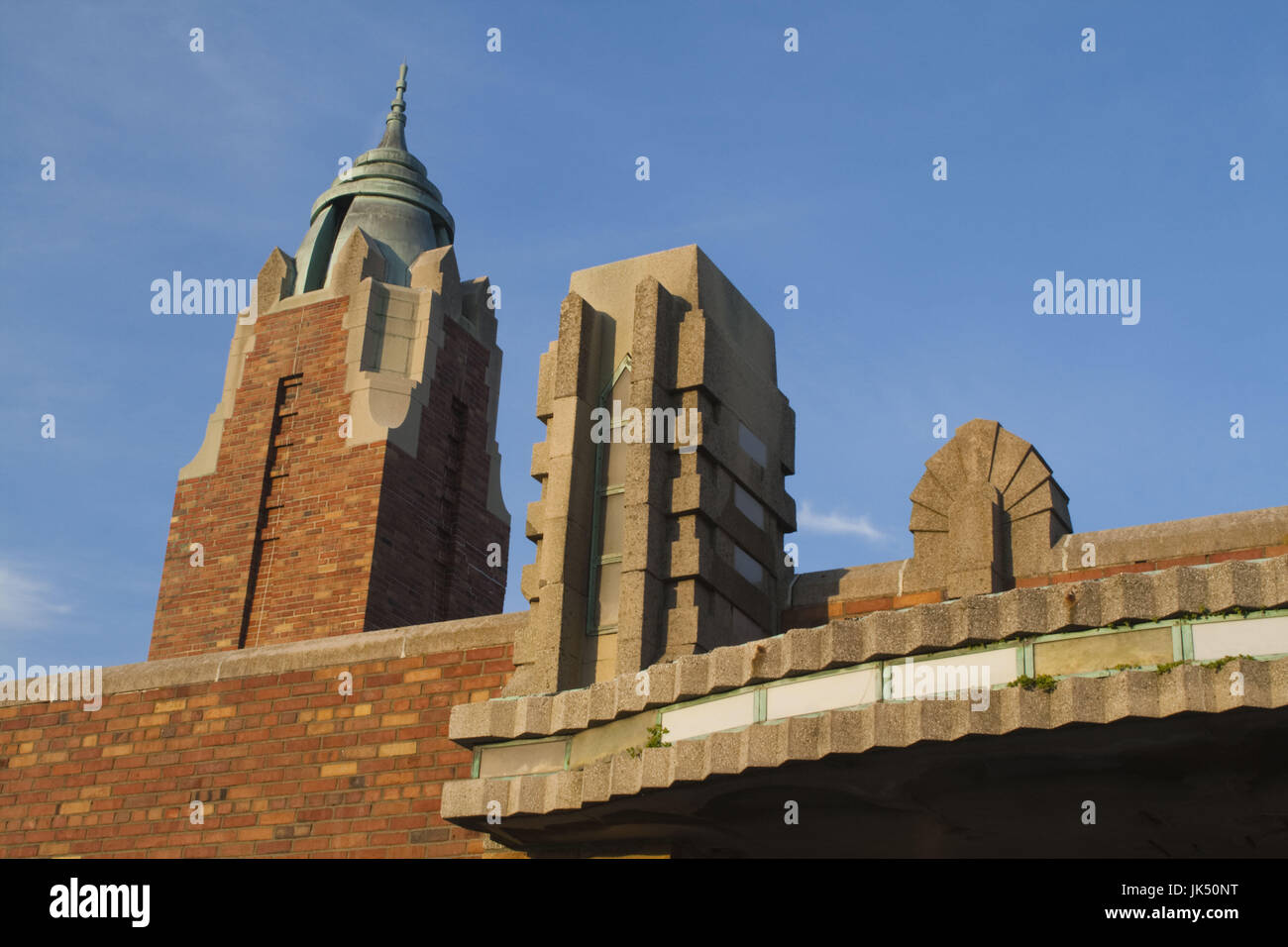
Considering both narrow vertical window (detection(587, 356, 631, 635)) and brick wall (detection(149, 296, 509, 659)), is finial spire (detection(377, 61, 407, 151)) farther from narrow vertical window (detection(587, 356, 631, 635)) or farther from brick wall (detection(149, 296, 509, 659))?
narrow vertical window (detection(587, 356, 631, 635))

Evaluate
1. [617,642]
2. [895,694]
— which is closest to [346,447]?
[617,642]

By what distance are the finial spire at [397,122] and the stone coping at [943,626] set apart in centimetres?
1958

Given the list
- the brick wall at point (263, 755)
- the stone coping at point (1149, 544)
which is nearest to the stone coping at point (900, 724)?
the brick wall at point (263, 755)

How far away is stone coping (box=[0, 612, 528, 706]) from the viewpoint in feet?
44.8

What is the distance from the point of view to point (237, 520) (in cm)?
2355

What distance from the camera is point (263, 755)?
47.3ft

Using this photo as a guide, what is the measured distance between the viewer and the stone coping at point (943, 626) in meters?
8.41

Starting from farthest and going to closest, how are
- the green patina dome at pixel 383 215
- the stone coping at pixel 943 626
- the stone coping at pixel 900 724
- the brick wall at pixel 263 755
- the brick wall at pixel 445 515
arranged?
the green patina dome at pixel 383 215, the brick wall at pixel 445 515, the brick wall at pixel 263 755, the stone coping at pixel 943 626, the stone coping at pixel 900 724

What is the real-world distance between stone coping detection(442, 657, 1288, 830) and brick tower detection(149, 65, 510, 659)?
11.6 metres

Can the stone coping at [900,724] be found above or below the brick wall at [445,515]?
below

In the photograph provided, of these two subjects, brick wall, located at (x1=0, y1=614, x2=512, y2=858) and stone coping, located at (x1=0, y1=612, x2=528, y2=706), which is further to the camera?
stone coping, located at (x1=0, y1=612, x2=528, y2=706)

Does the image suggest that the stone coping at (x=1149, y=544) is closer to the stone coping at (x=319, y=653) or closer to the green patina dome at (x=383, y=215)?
the stone coping at (x=319, y=653)

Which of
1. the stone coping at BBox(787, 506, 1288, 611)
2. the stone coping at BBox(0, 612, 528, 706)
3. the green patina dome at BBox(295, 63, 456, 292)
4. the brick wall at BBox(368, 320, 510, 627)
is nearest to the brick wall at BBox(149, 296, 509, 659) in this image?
the brick wall at BBox(368, 320, 510, 627)

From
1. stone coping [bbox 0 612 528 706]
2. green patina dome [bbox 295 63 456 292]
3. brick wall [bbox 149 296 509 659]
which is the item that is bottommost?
stone coping [bbox 0 612 528 706]
